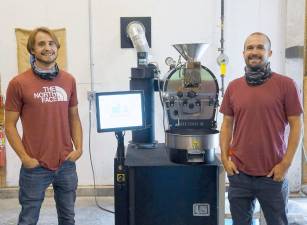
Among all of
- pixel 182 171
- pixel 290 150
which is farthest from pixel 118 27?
pixel 290 150

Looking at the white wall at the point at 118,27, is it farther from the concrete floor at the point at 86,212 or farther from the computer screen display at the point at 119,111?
the computer screen display at the point at 119,111

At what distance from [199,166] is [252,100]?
0.52 metres

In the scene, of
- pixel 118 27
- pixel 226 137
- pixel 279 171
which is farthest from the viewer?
pixel 118 27

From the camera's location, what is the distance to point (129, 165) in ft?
7.50

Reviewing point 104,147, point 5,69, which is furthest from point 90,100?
point 5,69

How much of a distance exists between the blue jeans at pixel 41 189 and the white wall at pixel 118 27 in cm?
160

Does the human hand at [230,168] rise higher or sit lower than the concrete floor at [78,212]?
higher

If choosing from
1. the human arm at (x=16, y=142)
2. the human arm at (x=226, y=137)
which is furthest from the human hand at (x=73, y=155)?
the human arm at (x=226, y=137)

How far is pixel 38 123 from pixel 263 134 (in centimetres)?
123

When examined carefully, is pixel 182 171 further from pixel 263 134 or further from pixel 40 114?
pixel 40 114

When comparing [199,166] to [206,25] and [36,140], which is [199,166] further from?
[206,25]

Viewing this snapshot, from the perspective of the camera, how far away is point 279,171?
2.00 meters

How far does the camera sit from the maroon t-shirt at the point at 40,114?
212 centimetres

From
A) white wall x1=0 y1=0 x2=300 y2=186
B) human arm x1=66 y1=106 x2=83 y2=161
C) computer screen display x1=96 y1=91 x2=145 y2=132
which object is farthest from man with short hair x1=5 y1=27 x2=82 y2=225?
white wall x1=0 y1=0 x2=300 y2=186
